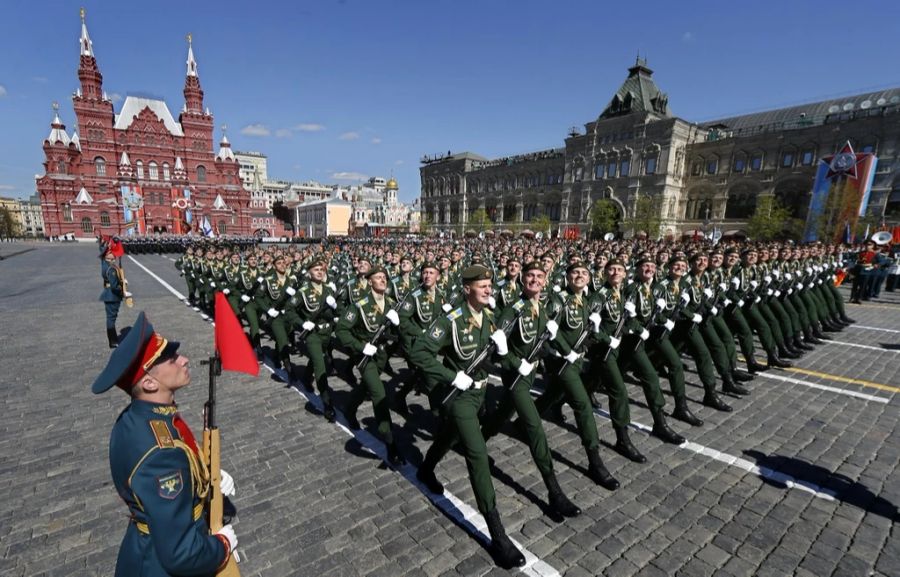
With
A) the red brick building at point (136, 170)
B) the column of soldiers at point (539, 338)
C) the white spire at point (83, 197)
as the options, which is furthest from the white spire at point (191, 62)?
the column of soldiers at point (539, 338)

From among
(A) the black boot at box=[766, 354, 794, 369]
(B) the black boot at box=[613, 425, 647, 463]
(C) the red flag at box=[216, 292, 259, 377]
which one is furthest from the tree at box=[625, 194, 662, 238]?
(C) the red flag at box=[216, 292, 259, 377]

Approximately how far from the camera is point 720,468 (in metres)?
5.02

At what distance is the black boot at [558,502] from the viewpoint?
4.15 meters

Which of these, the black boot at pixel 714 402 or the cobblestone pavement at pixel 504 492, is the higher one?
the black boot at pixel 714 402

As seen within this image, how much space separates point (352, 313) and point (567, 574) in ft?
13.6

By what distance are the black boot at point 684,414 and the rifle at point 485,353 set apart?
3372 mm

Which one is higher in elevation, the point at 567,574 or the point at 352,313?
the point at 352,313

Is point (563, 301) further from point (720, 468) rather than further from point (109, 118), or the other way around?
point (109, 118)

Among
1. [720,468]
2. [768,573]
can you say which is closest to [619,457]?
[720,468]

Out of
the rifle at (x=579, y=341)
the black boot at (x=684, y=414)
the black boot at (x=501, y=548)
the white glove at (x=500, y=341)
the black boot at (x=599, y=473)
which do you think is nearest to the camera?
the black boot at (x=501, y=548)

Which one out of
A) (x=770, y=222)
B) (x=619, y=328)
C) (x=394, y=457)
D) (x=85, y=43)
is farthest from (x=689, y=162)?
(x=85, y=43)

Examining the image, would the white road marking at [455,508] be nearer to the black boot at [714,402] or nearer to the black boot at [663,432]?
the black boot at [663,432]

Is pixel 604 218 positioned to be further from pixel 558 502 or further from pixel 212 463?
pixel 212 463

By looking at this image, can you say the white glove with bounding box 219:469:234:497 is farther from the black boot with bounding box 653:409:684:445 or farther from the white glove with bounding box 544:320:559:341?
the black boot with bounding box 653:409:684:445
